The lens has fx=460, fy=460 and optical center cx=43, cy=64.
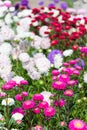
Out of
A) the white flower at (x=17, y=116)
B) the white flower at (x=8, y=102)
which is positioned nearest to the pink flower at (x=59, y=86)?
the white flower at (x=17, y=116)

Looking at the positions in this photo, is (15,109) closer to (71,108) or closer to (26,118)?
(26,118)

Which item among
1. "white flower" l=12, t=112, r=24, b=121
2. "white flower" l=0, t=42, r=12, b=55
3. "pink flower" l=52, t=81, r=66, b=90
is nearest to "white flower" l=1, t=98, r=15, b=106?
"white flower" l=12, t=112, r=24, b=121

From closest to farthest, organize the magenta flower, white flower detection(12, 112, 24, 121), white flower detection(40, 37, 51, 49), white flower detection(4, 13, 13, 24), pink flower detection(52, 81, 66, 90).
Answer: pink flower detection(52, 81, 66, 90) → white flower detection(12, 112, 24, 121) → the magenta flower → white flower detection(40, 37, 51, 49) → white flower detection(4, 13, 13, 24)

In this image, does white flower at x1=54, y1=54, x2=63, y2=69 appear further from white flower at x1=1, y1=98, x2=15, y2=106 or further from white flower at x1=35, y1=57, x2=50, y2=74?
white flower at x1=1, y1=98, x2=15, y2=106

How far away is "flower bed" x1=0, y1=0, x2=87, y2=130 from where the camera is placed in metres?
3.25

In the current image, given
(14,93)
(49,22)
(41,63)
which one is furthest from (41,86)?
(49,22)

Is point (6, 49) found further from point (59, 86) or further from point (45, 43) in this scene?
point (59, 86)

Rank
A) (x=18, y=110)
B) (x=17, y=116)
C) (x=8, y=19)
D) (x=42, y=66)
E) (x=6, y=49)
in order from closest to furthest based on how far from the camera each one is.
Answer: (x=17, y=116) < (x=18, y=110) < (x=42, y=66) < (x=6, y=49) < (x=8, y=19)

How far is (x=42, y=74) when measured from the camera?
428 centimetres

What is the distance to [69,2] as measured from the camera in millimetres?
8117

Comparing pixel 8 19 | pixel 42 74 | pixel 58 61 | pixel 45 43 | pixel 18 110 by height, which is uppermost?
pixel 8 19

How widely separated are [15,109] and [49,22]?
283 cm

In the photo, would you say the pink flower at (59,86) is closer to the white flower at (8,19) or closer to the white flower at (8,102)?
the white flower at (8,102)

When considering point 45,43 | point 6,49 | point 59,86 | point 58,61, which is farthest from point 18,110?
point 45,43
